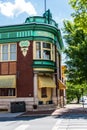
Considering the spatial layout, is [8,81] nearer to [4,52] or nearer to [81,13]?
[4,52]

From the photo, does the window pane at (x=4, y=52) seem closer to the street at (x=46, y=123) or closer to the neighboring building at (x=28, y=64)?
the neighboring building at (x=28, y=64)

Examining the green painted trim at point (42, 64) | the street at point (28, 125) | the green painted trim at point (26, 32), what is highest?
the green painted trim at point (26, 32)

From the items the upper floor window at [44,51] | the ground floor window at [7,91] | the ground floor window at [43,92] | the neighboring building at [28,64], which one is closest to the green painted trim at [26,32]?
the neighboring building at [28,64]

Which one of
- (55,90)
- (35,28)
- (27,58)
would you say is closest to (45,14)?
(35,28)

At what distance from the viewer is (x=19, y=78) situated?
102 feet

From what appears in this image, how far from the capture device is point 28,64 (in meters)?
31.1

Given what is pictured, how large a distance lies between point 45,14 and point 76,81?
8571mm

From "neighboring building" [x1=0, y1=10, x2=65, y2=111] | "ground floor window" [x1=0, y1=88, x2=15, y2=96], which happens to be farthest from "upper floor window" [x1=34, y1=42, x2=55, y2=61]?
"ground floor window" [x1=0, y1=88, x2=15, y2=96]

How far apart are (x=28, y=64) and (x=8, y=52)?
2.61 metres

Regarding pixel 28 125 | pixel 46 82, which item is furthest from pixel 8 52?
pixel 28 125

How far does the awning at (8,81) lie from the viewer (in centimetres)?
3080

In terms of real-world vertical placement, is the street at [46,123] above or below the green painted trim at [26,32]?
below

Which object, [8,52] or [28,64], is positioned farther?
[8,52]

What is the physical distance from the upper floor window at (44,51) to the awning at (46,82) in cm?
214
